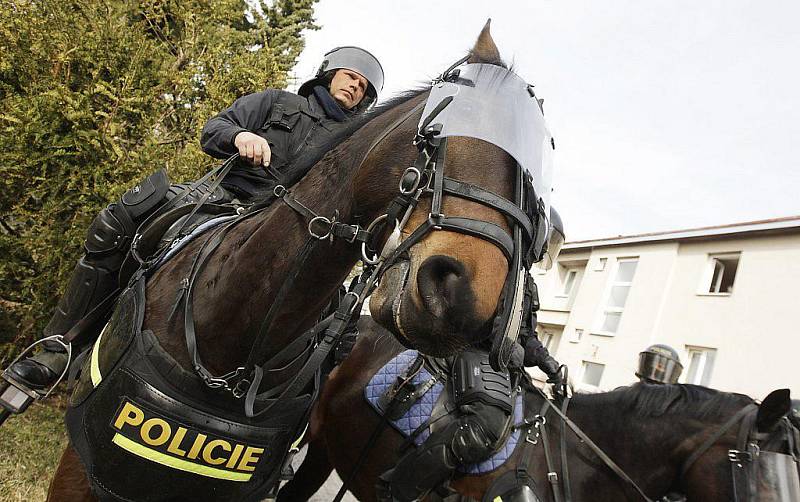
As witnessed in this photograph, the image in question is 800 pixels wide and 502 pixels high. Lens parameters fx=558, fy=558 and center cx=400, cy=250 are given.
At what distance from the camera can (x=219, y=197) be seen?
3.15 m

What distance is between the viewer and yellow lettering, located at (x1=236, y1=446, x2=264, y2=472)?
227 cm

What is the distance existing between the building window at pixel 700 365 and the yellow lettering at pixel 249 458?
16.9m

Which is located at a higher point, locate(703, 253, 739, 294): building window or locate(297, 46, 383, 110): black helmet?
locate(703, 253, 739, 294): building window

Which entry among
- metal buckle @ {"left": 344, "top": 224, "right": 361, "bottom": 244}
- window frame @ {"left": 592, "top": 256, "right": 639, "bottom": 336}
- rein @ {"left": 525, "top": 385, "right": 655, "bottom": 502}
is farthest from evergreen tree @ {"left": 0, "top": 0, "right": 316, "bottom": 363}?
window frame @ {"left": 592, "top": 256, "right": 639, "bottom": 336}

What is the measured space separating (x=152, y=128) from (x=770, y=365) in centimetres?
1575

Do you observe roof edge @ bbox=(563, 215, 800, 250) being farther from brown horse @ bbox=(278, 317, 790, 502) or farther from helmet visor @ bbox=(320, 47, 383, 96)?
helmet visor @ bbox=(320, 47, 383, 96)

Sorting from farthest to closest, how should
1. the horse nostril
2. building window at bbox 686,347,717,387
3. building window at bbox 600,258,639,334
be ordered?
building window at bbox 600,258,639,334, building window at bbox 686,347,717,387, the horse nostril

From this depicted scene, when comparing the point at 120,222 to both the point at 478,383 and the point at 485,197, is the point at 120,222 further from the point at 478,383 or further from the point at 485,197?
the point at 478,383

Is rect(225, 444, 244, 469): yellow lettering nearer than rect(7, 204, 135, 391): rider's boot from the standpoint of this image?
Yes

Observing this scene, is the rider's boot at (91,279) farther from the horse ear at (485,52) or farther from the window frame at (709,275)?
the window frame at (709,275)

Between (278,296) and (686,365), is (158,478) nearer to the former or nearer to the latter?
(278,296)

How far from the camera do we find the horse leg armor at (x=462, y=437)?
3.58 m

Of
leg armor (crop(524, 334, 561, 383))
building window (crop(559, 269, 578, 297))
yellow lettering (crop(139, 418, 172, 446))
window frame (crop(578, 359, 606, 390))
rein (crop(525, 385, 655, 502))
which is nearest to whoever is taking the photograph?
yellow lettering (crop(139, 418, 172, 446))

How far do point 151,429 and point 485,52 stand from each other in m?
1.87
